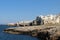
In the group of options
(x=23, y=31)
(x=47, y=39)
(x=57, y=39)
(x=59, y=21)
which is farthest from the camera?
(x=59, y=21)

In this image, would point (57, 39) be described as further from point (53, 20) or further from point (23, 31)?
Result: point (53, 20)

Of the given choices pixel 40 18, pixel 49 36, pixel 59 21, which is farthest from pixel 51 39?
pixel 40 18

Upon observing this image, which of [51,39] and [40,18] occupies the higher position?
[40,18]

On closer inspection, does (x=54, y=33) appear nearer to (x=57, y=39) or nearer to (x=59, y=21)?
(x=57, y=39)

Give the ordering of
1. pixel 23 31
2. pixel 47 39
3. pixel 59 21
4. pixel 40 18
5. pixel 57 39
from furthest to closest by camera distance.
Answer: pixel 40 18, pixel 59 21, pixel 23 31, pixel 47 39, pixel 57 39

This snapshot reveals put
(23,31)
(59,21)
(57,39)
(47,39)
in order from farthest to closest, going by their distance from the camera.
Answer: (59,21), (23,31), (47,39), (57,39)

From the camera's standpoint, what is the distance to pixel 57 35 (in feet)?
149

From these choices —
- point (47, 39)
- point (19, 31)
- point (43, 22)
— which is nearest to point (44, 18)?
point (43, 22)

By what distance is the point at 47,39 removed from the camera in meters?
47.5

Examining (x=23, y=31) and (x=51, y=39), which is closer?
(x=51, y=39)

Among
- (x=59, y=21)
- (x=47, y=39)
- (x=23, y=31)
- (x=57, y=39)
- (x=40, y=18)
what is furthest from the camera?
(x=40, y=18)

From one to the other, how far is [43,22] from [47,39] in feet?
202

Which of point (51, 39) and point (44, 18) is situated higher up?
point (44, 18)

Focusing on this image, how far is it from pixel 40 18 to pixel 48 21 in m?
9.36
